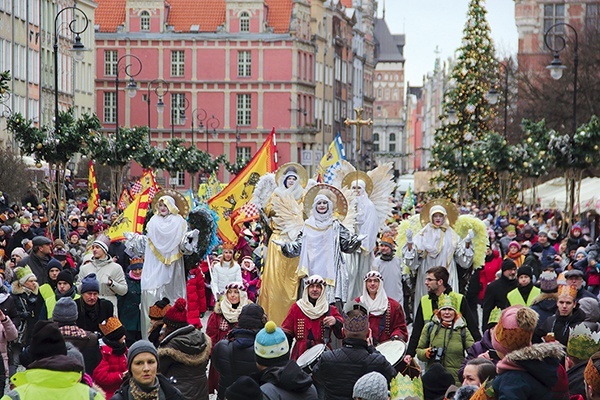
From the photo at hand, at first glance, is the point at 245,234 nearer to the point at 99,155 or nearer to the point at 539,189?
the point at 99,155

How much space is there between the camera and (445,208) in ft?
63.4

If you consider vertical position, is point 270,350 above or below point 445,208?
below

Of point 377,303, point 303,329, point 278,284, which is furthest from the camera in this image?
point 278,284

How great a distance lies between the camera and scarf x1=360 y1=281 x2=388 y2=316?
13453 millimetres

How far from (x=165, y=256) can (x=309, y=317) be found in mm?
5292

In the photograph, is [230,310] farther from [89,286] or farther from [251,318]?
[251,318]

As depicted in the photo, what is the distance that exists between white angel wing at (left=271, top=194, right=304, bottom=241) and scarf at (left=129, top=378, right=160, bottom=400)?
867 cm

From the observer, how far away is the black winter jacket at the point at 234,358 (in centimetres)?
1067

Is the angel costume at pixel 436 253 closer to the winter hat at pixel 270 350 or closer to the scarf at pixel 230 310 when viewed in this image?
the scarf at pixel 230 310

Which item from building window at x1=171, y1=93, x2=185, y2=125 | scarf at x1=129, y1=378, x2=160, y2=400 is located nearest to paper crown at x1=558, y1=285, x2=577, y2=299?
scarf at x1=129, y1=378, x2=160, y2=400

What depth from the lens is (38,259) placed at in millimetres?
17484

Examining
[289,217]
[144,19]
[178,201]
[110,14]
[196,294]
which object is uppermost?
[110,14]

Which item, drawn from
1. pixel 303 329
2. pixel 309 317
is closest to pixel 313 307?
pixel 309 317

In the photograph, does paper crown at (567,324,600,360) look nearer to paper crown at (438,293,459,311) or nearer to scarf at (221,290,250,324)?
paper crown at (438,293,459,311)
